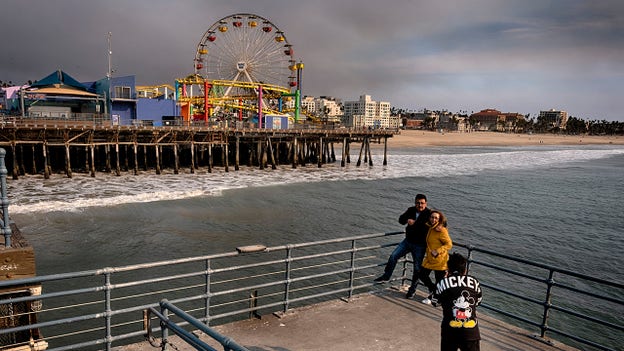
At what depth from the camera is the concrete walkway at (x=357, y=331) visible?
17.4 ft

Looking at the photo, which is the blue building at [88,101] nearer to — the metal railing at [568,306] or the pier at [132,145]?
the pier at [132,145]

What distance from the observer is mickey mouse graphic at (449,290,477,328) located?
411 cm

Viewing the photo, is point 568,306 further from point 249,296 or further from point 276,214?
point 276,214

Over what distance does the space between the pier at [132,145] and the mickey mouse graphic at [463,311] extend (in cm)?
3604

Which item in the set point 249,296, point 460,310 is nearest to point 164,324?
point 460,310

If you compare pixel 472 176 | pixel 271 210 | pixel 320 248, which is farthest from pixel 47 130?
pixel 472 176

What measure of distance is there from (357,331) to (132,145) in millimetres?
41788

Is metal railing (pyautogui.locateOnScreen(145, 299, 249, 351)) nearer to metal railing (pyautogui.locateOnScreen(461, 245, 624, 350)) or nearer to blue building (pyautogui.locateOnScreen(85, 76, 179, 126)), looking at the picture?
metal railing (pyautogui.locateOnScreen(461, 245, 624, 350))

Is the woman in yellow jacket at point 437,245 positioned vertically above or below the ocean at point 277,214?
above

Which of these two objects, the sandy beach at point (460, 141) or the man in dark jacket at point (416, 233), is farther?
the sandy beach at point (460, 141)

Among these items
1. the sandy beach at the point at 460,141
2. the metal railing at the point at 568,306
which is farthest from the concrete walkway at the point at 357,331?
the sandy beach at the point at 460,141

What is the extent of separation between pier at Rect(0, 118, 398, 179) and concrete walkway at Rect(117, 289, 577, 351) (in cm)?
3349

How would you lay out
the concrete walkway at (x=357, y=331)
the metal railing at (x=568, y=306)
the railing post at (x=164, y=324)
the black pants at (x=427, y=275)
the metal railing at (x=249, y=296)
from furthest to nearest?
the metal railing at (x=568, y=306) < the metal railing at (x=249, y=296) < the black pants at (x=427, y=275) < the concrete walkway at (x=357, y=331) < the railing post at (x=164, y=324)

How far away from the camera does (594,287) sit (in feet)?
45.3
